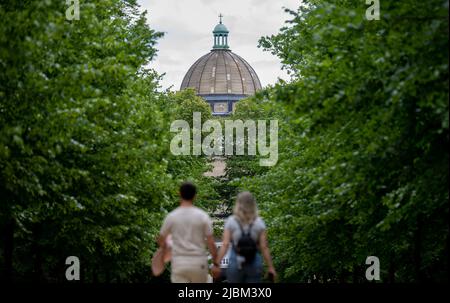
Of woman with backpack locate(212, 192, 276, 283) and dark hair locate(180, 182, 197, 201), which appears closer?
woman with backpack locate(212, 192, 276, 283)

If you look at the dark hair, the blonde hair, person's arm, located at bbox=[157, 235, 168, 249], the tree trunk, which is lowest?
person's arm, located at bbox=[157, 235, 168, 249]

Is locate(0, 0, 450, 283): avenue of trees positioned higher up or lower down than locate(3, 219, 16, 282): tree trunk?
higher up

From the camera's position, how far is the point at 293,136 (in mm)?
31266

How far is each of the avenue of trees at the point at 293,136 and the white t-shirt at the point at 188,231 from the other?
3.75m

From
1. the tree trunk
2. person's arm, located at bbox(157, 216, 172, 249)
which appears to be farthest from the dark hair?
the tree trunk

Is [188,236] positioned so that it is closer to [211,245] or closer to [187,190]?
[211,245]

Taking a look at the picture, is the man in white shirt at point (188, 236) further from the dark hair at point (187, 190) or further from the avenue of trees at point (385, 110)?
the avenue of trees at point (385, 110)

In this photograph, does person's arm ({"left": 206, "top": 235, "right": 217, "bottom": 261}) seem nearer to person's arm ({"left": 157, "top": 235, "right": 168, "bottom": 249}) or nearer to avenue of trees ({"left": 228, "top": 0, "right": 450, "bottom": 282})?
person's arm ({"left": 157, "top": 235, "right": 168, "bottom": 249})

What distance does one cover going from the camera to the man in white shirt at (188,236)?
14.5 metres

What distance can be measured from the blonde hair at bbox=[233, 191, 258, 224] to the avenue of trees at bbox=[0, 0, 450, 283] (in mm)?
3198

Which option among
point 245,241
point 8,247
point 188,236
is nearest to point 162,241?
point 188,236

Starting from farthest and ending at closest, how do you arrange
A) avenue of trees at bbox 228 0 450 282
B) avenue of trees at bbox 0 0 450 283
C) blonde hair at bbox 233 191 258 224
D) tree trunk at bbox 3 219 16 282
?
tree trunk at bbox 3 219 16 282 → avenue of trees at bbox 0 0 450 283 → avenue of trees at bbox 228 0 450 282 → blonde hair at bbox 233 191 258 224

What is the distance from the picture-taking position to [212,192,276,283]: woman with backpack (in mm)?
14258
